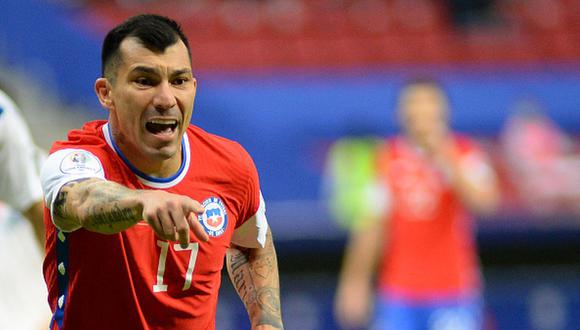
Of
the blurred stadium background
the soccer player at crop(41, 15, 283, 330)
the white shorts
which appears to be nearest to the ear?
the soccer player at crop(41, 15, 283, 330)

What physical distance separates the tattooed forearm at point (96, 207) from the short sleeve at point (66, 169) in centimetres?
4

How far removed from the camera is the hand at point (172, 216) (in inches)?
96.9

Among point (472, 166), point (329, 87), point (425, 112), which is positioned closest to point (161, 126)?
point (425, 112)

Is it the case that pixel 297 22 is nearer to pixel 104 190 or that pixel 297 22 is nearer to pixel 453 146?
pixel 453 146

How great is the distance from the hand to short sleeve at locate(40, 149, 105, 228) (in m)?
0.50

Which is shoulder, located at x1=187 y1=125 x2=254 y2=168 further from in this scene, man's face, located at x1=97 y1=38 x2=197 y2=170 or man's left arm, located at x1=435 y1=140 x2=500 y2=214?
man's left arm, located at x1=435 y1=140 x2=500 y2=214

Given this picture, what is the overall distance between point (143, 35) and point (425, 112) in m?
4.23

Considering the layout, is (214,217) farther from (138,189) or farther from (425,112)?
(425,112)

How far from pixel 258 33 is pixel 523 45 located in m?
3.19

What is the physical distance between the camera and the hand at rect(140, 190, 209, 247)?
8.07ft

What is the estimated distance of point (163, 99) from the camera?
3.07 meters

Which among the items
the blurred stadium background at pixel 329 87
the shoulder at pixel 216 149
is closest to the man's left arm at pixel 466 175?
the blurred stadium background at pixel 329 87

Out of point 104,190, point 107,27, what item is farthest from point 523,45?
point 104,190

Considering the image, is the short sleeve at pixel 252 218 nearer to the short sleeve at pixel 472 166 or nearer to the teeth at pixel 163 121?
the teeth at pixel 163 121
